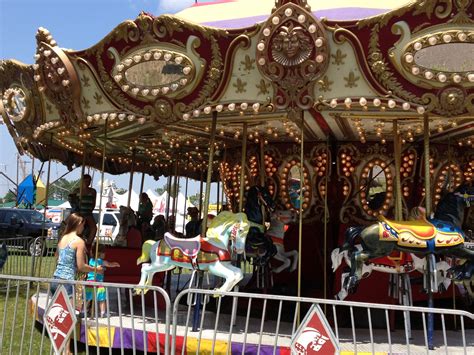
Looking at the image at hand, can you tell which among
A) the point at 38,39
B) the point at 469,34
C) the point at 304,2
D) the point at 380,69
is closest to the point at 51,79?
the point at 38,39

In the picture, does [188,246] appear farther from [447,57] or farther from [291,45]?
[447,57]

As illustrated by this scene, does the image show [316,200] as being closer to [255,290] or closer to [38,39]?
[255,290]

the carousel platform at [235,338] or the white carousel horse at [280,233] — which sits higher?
the white carousel horse at [280,233]

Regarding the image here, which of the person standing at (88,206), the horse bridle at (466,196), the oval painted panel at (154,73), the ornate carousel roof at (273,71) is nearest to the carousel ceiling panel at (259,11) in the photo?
the ornate carousel roof at (273,71)

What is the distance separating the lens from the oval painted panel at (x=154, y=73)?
584 cm

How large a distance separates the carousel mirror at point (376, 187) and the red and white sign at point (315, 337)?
4.70 meters

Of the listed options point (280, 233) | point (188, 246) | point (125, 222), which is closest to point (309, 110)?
point (188, 246)

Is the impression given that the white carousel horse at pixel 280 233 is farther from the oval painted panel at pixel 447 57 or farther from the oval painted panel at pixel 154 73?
the oval painted panel at pixel 447 57

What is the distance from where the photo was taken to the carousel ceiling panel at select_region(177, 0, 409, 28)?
620 centimetres

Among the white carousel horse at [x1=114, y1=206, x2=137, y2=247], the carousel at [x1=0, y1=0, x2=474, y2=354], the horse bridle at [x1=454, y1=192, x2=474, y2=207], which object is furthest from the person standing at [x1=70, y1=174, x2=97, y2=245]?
the horse bridle at [x1=454, y1=192, x2=474, y2=207]

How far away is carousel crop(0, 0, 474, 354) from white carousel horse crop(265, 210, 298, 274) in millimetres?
22

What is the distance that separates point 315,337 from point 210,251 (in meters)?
2.64

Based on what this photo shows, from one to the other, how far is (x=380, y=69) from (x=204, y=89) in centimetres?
180

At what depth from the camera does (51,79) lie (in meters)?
6.57
